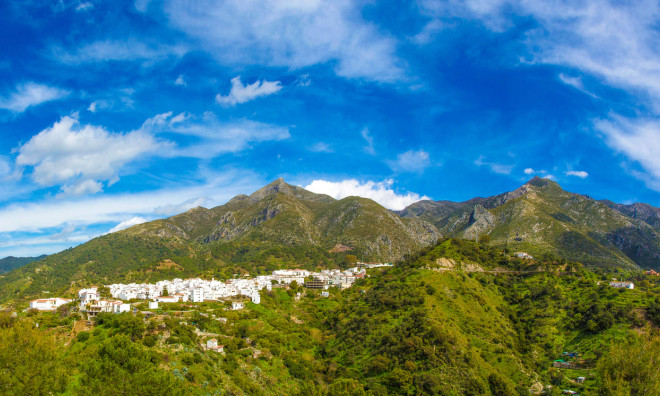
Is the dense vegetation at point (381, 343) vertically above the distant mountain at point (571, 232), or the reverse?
the distant mountain at point (571, 232)

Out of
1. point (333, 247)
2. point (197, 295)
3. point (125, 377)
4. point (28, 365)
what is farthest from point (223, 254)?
point (125, 377)

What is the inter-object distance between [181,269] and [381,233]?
90397 mm

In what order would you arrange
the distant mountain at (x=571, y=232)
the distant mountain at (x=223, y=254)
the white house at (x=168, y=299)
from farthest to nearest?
the distant mountain at (x=571, y=232) → the distant mountain at (x=223, y=254) → the white house at (x=168, y=299)

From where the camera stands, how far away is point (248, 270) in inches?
5123

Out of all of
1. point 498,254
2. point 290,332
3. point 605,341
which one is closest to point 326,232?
point 498,254

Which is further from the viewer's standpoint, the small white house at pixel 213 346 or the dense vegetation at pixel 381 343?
the small white house at pixel 213 346

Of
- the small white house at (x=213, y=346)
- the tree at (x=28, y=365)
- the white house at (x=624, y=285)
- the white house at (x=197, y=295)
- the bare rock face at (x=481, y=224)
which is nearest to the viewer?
the tree at (x=28, y=365)

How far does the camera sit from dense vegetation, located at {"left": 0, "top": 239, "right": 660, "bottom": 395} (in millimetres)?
28516

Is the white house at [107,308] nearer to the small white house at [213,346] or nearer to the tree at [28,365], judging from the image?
the small white house at [213,346]

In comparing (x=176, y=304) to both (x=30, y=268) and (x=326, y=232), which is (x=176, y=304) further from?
(x=30, y=268)

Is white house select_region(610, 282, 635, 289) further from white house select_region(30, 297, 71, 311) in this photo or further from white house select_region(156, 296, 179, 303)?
white house select_region(30, 297, 71, 311)

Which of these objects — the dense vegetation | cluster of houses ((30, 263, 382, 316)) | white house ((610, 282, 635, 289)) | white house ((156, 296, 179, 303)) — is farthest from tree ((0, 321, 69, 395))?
white house ((610, 282, 635, 289))

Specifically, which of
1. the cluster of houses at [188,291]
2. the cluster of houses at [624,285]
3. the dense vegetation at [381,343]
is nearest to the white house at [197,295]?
the cluster of houses at [188,291]

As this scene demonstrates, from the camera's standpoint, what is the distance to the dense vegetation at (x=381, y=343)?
28.5m
